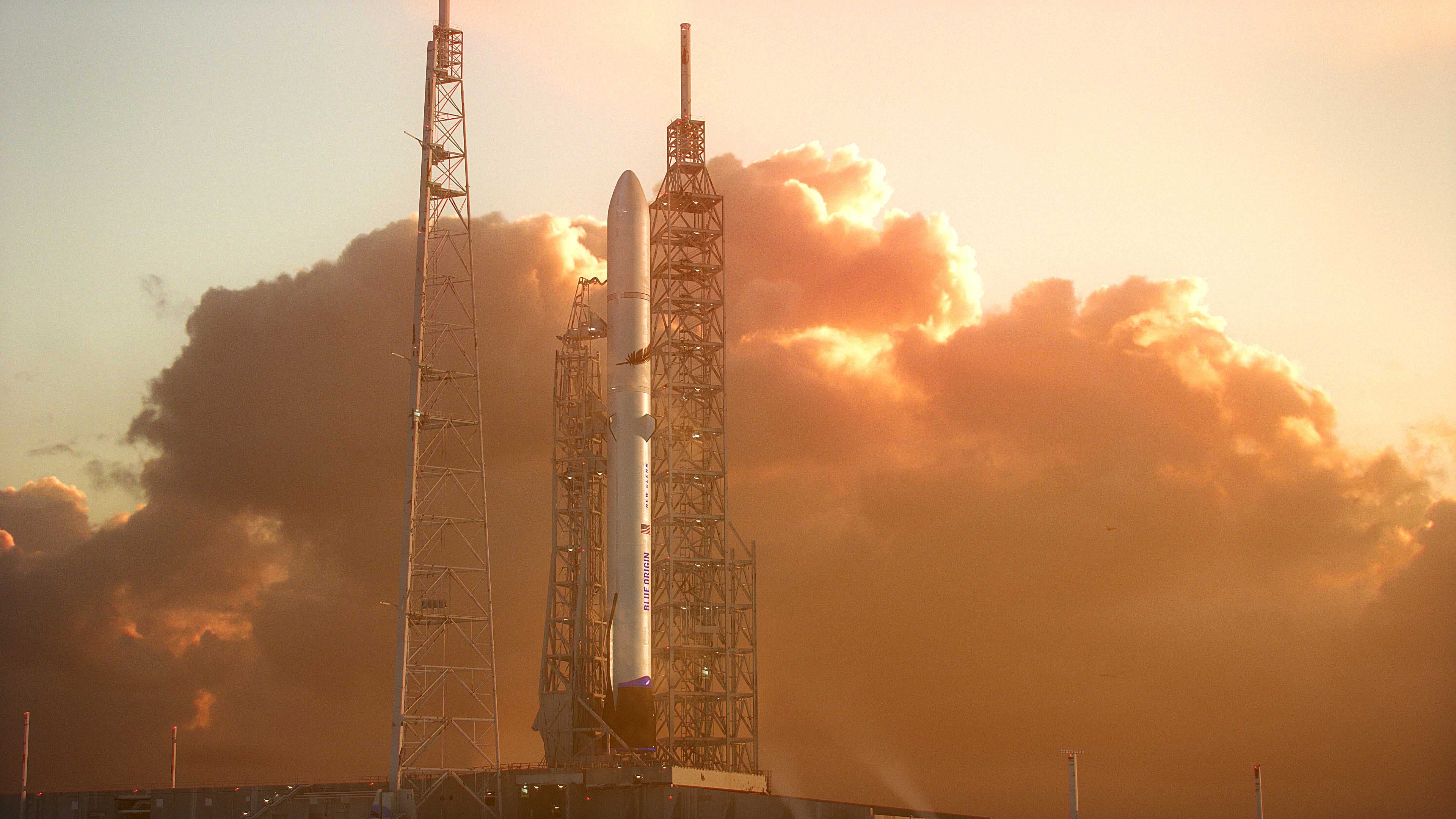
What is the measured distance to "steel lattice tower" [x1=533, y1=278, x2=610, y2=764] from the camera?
252ft

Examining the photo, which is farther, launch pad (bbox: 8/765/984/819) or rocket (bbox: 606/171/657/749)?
rocket (bbox: 606/171/657/749)

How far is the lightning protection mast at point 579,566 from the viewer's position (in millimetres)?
76688

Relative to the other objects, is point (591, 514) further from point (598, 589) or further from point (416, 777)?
point (416, 777)

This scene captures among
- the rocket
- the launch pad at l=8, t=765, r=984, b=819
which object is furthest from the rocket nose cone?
the launch pad at l=8, t=765, r=984, b=819

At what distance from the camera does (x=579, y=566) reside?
7981cm

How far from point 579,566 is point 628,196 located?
18.9m

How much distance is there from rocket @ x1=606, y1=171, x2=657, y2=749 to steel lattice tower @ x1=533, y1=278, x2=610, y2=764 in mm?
1355

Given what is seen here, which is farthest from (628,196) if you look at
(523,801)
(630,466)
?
(523,801)

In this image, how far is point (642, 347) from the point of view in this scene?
3068 inches

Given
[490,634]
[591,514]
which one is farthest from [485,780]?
[591,514]

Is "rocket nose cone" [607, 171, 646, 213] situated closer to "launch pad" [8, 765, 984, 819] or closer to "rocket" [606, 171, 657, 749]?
"rocket" [606, 171, 657, 749]

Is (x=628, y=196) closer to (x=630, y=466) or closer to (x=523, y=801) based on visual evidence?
(x=630, y=466)

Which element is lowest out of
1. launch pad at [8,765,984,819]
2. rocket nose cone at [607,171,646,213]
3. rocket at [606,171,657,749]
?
launch pad at [8,765,984,819]

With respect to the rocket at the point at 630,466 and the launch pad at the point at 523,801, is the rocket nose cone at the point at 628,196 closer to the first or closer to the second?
the rocket at the point at 630,466
